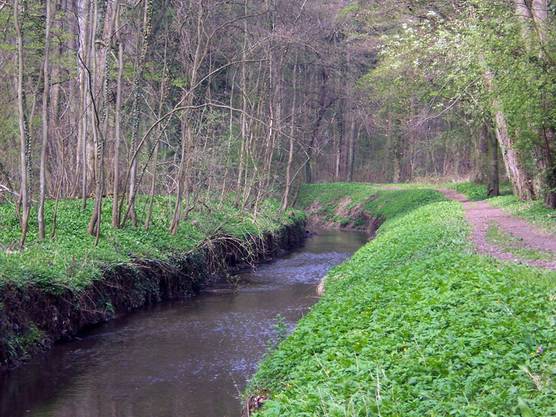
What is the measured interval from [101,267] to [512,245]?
29.9 feet

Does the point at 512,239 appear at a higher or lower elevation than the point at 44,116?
lower

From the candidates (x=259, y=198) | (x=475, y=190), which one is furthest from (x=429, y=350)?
(x=475, y=190)

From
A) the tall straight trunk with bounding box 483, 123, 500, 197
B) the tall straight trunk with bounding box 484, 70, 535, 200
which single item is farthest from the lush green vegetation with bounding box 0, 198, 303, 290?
the tall straight trunk with bounding box 483, 123, 500, 197

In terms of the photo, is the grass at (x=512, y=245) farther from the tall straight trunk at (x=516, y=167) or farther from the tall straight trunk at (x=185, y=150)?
the tall straight trunk at (x=185, y=150)

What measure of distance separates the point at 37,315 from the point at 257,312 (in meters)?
5.34

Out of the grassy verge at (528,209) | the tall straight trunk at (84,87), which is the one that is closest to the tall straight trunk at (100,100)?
the tall straight trunk at (84,87)

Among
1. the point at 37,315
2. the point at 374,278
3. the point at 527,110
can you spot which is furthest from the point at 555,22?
the point at 37,315

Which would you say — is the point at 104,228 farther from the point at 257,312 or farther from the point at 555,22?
the point at 555,22

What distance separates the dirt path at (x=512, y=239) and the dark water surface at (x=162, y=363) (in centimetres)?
457

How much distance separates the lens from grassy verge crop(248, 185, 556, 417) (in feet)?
18.4

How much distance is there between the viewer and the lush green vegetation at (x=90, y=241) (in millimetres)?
12359

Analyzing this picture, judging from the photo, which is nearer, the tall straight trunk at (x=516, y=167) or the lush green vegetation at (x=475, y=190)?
the tall straight trunk at (x=516, y=167)

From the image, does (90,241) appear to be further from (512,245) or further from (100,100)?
(512,245)

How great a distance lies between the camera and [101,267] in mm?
14203
